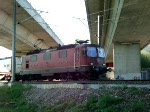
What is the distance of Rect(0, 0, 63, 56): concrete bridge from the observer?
38.5 m

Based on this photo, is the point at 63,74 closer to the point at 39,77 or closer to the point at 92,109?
the point at 39,77

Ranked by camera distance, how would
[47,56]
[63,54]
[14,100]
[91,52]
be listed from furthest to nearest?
[47,56], [63,54], [91,52], [14,100]

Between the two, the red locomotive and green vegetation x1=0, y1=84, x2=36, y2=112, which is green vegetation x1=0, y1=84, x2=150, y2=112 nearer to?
green vegetation x1=0, y1=84, x2=36, y2=112

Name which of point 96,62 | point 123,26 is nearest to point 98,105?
point 96,62

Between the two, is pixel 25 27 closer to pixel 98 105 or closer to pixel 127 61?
pixel 127 61

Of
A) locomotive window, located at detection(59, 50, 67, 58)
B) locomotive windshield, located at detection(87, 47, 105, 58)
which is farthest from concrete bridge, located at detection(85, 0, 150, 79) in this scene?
locomotive window, located at detection(59, 50, 67, 58)

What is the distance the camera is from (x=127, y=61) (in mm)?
47625

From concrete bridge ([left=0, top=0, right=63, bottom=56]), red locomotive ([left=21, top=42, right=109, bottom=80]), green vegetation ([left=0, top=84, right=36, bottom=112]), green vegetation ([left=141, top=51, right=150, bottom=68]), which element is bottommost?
green vegetation ([left=0, top=84, right=36, bottom=112])

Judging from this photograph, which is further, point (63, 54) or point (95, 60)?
point (63, 54)

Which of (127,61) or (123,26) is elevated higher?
(123,26)

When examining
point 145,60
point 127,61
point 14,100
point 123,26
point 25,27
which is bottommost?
point 14,100

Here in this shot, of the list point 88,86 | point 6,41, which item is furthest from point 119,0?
point 6,41

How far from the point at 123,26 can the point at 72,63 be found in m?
9.86

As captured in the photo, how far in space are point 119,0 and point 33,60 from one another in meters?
10.3
